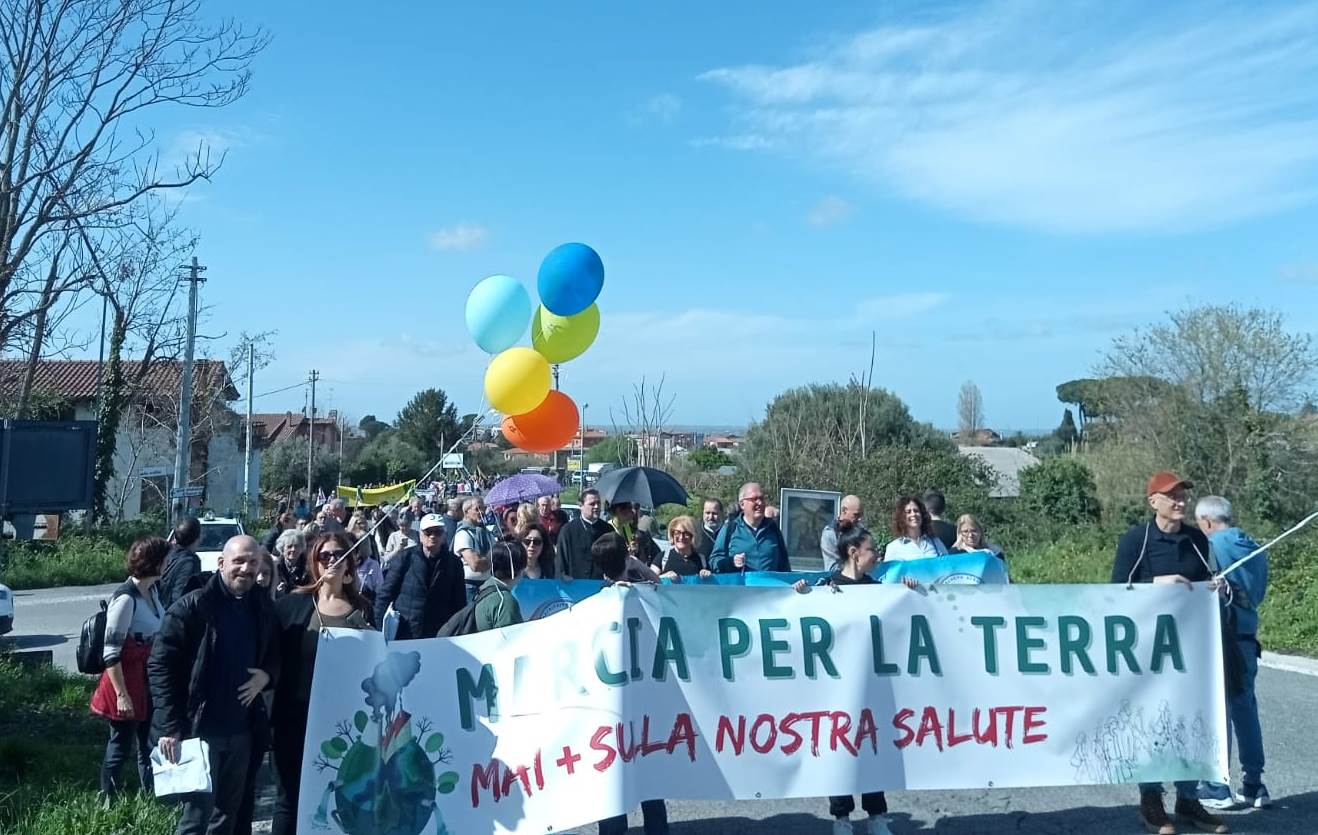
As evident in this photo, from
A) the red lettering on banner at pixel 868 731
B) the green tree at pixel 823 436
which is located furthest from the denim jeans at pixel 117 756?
the green tree at pixel 823 436

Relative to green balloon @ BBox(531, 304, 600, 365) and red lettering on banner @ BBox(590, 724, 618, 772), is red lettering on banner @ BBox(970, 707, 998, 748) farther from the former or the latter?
green balloon @ BBox(531, 304, 600, 365)

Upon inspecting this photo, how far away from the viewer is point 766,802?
6.63 m

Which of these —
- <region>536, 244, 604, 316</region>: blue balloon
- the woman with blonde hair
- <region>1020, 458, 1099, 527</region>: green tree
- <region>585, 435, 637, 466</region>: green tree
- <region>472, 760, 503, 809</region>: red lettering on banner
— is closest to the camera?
<region>472, 760, 503, 809</region>: red lettering on banner

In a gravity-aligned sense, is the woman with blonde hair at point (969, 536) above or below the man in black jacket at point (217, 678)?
above

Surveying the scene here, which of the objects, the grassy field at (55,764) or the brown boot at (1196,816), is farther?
the brown boot at (1196,816)

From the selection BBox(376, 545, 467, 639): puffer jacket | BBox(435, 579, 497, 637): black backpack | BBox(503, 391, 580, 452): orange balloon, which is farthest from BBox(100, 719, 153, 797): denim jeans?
BBox(503, 391, 580, 452): orange balloon

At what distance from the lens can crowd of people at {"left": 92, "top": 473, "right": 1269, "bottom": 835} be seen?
480 cm

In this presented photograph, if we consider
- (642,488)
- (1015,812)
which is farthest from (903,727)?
(642,488)

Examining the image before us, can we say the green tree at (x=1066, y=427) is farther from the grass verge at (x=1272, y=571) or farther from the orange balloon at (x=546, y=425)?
the orange balloon at (x=546, y=425)

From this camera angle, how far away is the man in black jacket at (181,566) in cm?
686

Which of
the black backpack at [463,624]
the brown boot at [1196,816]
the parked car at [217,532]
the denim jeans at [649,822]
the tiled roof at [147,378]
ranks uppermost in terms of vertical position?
the tiled roof at [147,378]

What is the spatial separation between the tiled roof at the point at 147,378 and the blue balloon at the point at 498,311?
23058 mm

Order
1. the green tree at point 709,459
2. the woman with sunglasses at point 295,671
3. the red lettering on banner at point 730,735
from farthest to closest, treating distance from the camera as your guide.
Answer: the green tree at point 709,459 → the red lettering on banner at point 730,735 → the woman with sunglasses at point 295,671

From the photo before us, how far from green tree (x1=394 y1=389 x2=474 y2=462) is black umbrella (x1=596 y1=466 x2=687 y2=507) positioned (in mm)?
61480
